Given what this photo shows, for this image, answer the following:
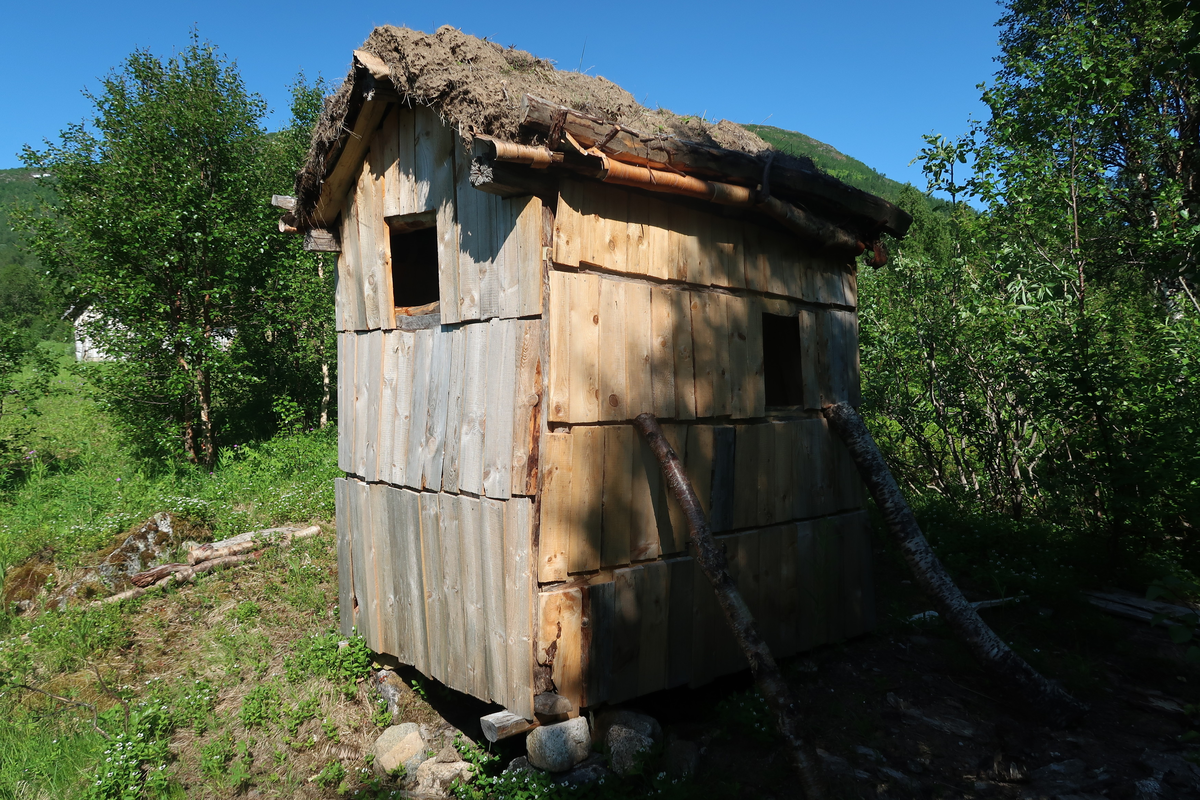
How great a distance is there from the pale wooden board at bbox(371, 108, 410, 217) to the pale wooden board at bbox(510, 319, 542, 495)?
1.85m

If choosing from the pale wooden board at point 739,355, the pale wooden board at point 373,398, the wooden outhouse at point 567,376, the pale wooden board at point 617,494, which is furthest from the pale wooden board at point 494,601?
the pale wooden board at point 739,355

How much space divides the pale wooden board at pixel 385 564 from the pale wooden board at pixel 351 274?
4.43 ft

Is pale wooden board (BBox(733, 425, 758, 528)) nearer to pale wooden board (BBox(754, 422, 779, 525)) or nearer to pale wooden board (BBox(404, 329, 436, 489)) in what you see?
pale wooden board (BBox(754, 422, 779, 525))

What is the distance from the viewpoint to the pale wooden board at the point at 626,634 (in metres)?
4.20

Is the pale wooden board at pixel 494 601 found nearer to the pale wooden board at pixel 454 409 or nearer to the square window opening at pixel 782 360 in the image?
the pale wooden board at pixel 454 409

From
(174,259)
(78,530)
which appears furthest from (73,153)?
(78,530)

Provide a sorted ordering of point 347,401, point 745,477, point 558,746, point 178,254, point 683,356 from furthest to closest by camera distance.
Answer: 1. point 178,254
2. point 347,401
3. point 745,477
4. point 683,356
5. point 558,746

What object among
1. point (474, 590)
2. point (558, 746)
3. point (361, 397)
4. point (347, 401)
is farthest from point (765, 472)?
point (347, 401)

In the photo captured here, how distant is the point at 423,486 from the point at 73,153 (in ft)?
41.4

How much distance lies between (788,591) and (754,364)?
1751 mm

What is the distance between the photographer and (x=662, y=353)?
14.7 feet

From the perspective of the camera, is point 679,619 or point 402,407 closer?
point 679,619

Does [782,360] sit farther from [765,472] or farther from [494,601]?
[494,601]

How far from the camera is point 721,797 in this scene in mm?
3713
